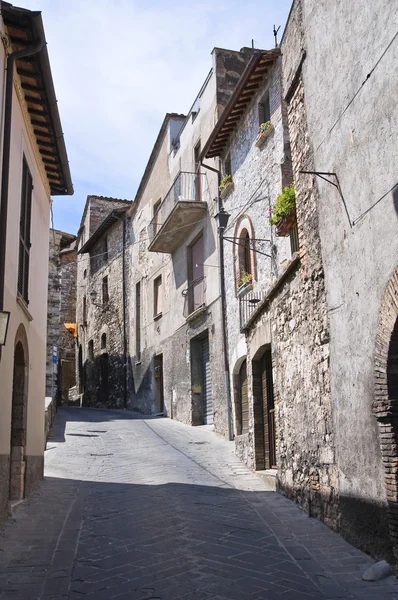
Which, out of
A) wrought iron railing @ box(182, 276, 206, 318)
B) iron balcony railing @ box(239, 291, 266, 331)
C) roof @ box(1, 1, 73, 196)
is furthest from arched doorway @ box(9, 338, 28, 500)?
wrought iron railing @ box(182, 276, 206, 318)

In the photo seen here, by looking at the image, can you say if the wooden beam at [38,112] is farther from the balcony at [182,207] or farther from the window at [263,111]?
the balcony at [182,207]

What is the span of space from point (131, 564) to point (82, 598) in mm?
792

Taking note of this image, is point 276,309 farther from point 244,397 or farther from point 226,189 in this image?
point 226,189

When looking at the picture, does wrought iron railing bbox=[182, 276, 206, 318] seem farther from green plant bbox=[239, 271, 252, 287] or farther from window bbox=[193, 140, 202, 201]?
green plant bbox=[239, 271, 252, 287]

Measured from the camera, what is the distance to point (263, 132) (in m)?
12.9

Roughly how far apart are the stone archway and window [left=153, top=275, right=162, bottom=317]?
1275cm

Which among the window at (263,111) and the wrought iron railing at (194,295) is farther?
the wrought iron railing at (194,295)

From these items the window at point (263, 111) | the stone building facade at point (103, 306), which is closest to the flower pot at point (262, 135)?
the window at point (263, 111)

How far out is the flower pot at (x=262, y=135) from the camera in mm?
12695

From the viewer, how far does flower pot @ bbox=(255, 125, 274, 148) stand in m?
12.7

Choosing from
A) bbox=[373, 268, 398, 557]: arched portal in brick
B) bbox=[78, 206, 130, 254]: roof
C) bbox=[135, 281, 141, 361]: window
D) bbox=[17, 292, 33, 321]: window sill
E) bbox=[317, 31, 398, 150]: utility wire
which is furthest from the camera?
bbox=[78, 206, 130, 254]: roof

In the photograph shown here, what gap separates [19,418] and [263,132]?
7762 mm

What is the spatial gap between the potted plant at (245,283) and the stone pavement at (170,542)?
4.25 metres

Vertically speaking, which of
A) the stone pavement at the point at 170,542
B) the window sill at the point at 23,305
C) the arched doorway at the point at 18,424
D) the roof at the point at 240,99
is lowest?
the stone pavement at the point at 170,542
